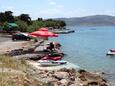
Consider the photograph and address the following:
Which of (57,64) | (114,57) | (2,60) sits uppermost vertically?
(2,60)

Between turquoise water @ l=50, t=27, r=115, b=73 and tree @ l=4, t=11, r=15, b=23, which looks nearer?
turquoise water @ l=50, t=27, r=115, b=73

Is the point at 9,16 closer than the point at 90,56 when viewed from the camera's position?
No

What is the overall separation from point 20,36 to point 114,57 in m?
18.9

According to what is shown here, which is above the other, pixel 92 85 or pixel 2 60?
pixel 2 60

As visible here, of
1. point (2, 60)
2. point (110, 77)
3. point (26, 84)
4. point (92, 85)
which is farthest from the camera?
point (110, 77)

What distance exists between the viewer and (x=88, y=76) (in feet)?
96.6

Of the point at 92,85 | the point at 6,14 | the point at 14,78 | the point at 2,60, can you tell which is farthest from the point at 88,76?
the point at 6,14

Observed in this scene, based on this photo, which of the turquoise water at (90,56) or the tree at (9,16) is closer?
the turquoise water at (90,56)

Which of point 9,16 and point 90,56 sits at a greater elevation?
point 9,16

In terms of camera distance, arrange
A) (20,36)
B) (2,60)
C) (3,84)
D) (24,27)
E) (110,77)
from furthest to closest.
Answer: (24,27)
(20,36)
(110,77)
(2,60)
(3,84)

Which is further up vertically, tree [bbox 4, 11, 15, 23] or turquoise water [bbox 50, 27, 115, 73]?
tree [bbox 4, 11, 15, 23]

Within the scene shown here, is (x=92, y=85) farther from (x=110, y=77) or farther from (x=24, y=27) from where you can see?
(x=24, y=27)

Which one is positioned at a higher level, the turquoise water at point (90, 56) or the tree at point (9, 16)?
the tree at point (9, 16)

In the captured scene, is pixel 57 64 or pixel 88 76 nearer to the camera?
pixel 88 76
